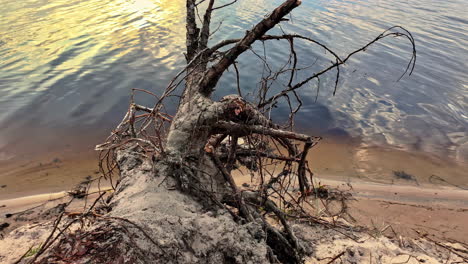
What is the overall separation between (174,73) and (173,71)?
9 cm

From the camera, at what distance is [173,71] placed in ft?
29.4

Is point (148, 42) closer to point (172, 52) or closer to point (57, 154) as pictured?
point (172, 52)

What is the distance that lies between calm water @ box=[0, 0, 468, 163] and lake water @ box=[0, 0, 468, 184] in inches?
1.2

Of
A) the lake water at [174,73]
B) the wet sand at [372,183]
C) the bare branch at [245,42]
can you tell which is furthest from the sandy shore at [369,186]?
the bare branch at [245,42]

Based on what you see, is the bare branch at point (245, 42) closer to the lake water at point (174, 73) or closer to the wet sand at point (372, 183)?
the wet sand at point (372, 183)

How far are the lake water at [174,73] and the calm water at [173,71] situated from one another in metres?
0.03

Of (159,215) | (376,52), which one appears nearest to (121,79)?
(159,215)

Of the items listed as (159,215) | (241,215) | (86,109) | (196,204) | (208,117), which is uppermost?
(208,117)

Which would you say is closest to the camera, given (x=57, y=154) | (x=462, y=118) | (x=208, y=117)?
(x=208, y=117)

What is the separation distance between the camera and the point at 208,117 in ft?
9.04

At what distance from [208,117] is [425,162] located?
5.68 metres

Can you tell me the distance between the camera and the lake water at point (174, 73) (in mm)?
Result: 6961

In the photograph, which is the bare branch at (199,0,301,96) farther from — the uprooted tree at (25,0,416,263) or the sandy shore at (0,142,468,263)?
the sandy shore at (0,142,468,263)

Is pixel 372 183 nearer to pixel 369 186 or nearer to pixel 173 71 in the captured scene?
pixel 369 186
